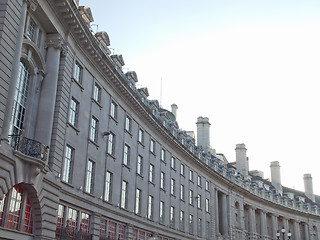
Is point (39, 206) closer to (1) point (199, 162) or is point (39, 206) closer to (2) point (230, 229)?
(1) point (199, 162)

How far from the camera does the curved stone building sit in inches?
853

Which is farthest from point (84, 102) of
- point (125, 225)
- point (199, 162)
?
point (199, 162)

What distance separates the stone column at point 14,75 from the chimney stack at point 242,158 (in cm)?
6434

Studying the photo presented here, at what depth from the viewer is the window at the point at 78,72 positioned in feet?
99.3

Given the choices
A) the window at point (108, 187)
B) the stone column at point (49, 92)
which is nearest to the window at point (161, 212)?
the window at point (108, 187)

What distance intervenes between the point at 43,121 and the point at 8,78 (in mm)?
4426

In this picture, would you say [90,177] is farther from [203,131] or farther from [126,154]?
[203,131]

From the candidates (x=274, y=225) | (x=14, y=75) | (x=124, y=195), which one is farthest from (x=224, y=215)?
(x=14, y=75)

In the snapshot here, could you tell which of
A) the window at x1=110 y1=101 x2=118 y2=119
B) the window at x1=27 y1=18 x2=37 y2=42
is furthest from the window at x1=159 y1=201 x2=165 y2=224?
the window at x1=27 y1=18 x2=37 y2=42

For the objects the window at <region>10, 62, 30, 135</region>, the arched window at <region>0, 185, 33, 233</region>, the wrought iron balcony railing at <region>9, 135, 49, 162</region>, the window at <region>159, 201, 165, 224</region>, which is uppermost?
the window at <region>10, 62, 30, 135</region>

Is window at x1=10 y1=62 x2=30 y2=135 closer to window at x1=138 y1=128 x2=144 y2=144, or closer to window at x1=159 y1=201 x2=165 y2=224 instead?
window at x1=138 y1=128 x2=144 y2=144

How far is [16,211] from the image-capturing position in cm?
2212

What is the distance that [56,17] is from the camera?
26516 mm

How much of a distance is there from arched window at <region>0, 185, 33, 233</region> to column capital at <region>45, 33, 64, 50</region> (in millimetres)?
8927
